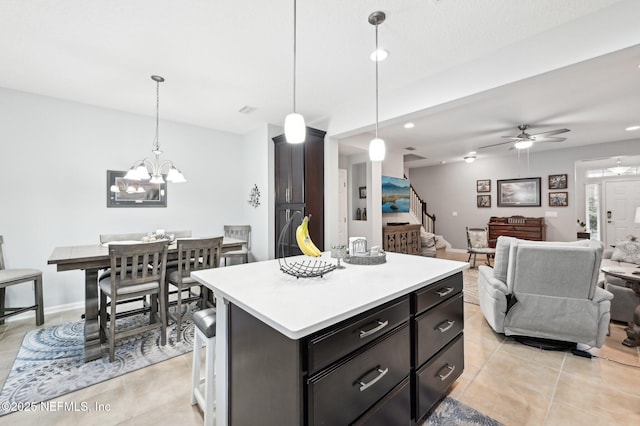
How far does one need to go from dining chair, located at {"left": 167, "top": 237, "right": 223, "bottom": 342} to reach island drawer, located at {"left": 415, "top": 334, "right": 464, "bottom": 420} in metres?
2.23

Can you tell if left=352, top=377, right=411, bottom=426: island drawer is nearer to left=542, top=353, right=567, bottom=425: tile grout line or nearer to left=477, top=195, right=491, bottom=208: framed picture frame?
left=542, top=353, right=567, bottom=425: tile grout line

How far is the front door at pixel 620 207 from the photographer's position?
687cm

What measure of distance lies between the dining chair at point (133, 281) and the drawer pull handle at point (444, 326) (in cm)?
235

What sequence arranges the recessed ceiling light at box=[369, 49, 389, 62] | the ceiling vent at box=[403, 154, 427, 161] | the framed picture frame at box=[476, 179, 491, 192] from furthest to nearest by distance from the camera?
the framed picture frame at box=[476, 179, 491, 192]
the ceiling vent at box=[403, 154, 427, 161]
the recessed ceiling light at box=[369, 49, 389, 62]

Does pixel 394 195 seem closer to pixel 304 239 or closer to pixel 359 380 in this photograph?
pixel 304 239

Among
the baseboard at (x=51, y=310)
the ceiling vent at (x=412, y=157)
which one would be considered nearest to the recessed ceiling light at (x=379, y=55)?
the baseboard at (x=51, y=310)

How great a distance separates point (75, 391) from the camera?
6.33 ft

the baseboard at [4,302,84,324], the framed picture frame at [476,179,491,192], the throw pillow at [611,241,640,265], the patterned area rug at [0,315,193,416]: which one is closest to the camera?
the patterned area rug at [0,315,193,416]

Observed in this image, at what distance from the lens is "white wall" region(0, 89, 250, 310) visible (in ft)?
10.6


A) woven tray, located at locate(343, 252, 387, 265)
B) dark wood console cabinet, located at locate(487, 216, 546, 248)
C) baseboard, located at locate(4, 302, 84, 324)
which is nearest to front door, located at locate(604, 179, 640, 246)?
dark wood console cabinet, located at locate(487, 216, 546, 248)

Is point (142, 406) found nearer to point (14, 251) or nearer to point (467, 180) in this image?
point (14, 251)

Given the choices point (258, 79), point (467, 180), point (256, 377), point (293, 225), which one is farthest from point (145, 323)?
point (467, 180)

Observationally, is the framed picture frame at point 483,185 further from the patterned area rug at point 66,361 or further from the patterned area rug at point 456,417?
the patterned area rug at point 66,361

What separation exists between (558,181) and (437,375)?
715cm
